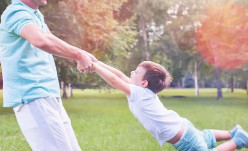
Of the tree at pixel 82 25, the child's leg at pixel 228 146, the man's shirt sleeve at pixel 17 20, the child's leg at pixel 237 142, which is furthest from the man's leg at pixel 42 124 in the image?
the tree at pixel 82 25

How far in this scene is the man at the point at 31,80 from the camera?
3184mm

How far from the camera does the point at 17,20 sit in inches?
124

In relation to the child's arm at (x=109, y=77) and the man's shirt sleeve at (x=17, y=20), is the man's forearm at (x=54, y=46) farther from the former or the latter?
the child's arm at (x=109, y=77)

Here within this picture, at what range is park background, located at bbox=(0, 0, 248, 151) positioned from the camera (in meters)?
9.94

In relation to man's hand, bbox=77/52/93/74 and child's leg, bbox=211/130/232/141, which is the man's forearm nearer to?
man's hand, bbox=77/52/93/74

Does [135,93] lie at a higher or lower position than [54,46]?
lower

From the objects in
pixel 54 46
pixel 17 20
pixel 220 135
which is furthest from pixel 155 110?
pixel 17 20

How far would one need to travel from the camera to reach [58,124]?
3299 mm

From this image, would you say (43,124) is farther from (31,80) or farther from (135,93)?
(135,93)

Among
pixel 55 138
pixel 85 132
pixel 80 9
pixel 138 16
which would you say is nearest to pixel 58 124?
pixel 55 138

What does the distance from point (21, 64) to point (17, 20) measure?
1.06 feet

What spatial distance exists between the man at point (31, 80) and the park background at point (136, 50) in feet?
12.3

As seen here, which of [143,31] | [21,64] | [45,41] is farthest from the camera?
[143,31]

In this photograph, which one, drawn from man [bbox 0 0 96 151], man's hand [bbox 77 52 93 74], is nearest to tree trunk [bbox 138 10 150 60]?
man's hand [bbox 77 52 93 74]
